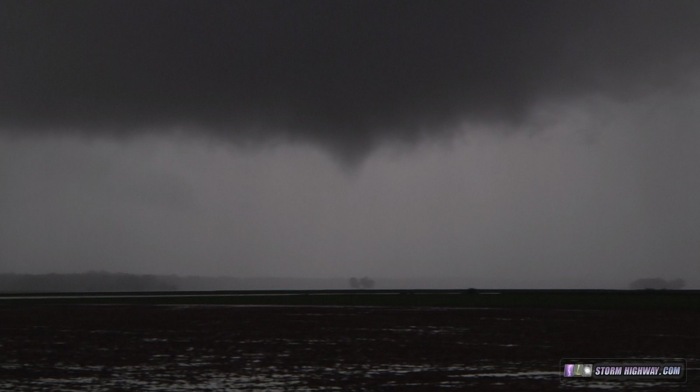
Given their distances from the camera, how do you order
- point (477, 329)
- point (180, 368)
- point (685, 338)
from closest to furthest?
1. point (180, 368)
2. point (685, 338)
3. point (477, 329)

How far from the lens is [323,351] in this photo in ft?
128

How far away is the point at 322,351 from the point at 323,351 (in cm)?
5

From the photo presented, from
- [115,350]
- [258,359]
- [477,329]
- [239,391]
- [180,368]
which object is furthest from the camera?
[477,329]

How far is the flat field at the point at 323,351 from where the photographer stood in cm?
2809

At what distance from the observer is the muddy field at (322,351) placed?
92.3ft

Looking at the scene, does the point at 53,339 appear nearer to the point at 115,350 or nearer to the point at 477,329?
the point at 115,350

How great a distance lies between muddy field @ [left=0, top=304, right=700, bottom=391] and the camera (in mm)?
28125

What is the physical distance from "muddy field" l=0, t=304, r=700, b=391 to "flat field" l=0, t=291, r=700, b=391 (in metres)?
0.08

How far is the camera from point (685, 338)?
45.8 metres

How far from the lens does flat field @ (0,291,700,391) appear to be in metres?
28.1

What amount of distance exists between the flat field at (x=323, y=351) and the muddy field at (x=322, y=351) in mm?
76

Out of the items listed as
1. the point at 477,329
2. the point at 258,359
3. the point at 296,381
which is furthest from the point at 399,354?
the point at 477,329

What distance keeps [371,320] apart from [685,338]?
26.7m

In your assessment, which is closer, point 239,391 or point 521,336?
point 239,391
